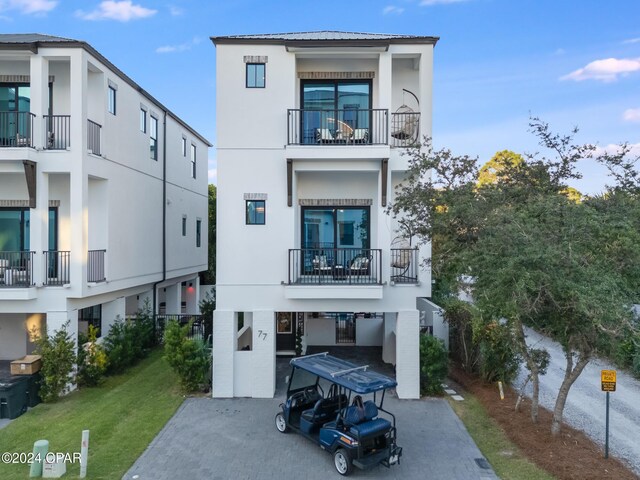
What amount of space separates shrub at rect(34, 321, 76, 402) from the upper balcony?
26.7ft

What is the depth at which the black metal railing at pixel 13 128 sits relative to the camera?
A: 40.2 feet

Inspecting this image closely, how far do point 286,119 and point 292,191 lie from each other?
201cm

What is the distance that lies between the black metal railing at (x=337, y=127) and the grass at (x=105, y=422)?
25.5 feet

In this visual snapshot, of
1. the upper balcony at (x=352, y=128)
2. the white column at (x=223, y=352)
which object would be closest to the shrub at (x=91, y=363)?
the white column at (x=223, y=352)

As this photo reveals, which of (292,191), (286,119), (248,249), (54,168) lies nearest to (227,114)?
(286,119)

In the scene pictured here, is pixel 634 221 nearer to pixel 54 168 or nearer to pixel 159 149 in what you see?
pixel 54 168

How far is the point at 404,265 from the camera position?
39.2ft

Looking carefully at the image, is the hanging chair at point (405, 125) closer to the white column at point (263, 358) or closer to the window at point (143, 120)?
the white column at point (263, 358)

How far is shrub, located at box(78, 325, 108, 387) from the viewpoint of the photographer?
11.9 metres

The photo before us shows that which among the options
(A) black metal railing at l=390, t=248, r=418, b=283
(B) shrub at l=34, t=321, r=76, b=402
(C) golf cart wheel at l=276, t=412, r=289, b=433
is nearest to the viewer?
(C) golf cart wheel at l=276, t=412, r=289, b=433

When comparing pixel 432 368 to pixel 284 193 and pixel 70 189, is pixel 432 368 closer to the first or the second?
pixel 284 193

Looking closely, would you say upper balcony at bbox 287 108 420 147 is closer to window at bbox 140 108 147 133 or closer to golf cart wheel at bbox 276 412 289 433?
golf cart wheel at bbox 276 412 289 433

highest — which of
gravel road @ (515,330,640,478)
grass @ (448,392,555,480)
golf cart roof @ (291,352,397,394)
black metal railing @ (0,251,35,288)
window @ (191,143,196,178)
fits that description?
window @ (191,143,196,178)

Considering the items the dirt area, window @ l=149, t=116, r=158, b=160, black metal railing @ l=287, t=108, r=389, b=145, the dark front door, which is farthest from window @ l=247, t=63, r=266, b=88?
the dirt area
